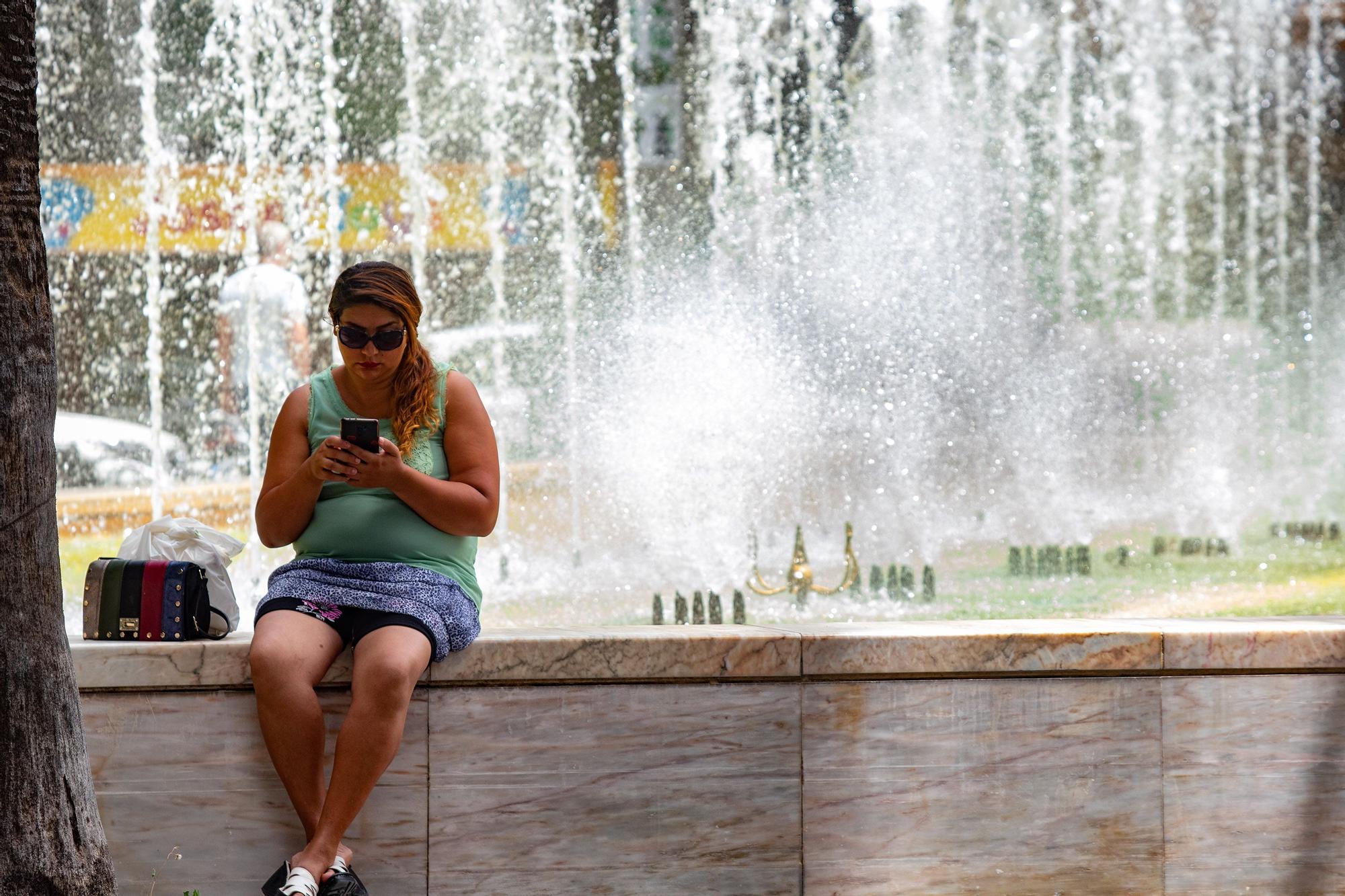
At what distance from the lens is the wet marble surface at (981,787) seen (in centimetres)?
312

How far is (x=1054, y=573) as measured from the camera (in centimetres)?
841

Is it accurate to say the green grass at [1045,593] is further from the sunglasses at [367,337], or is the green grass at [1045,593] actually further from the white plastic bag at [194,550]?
the sunglasses at [367,337]

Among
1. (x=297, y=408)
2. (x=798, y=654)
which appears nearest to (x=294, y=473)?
(x=297, y=408)

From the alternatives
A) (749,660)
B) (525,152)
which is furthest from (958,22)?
(749,660)

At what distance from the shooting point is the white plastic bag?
3184 millimetres

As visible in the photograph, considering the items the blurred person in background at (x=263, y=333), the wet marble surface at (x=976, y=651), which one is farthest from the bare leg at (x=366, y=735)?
the blurred person in background at (x=263, y=333)

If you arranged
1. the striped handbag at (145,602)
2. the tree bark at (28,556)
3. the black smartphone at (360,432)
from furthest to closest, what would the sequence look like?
the striped handbag at (145,602), the black smartphone at (360,432), the tree bark at (28,556)

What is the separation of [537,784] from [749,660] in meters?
0.53

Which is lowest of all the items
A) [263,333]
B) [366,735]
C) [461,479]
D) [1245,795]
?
[1245,795]

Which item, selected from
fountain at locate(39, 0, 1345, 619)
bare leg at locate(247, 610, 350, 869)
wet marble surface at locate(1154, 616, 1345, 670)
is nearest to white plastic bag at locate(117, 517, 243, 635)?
bare leg at locate(247, 610, 350, 869)

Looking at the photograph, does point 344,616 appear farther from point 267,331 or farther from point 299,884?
point 267,331

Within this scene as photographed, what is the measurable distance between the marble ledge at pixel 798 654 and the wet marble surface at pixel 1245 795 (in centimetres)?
10

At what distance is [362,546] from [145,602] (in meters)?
0.50

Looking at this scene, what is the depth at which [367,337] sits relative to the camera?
3051 millimetres
